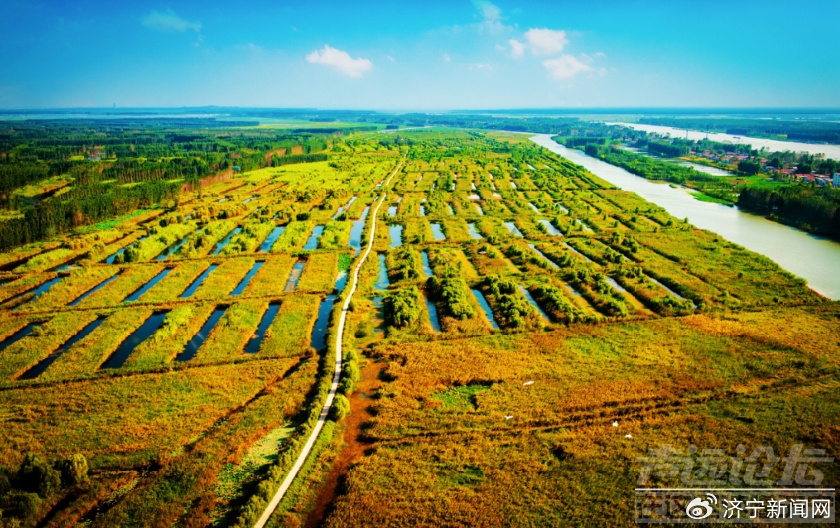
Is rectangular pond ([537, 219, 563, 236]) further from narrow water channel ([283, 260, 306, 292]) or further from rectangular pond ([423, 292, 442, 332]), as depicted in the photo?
narrow water channel ([283, 260, 306, 292])

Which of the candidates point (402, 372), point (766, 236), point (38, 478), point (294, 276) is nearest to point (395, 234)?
point (294, 276)

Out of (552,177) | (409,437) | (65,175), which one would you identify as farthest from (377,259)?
(65,175)

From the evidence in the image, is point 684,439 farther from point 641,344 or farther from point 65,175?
point 65,175

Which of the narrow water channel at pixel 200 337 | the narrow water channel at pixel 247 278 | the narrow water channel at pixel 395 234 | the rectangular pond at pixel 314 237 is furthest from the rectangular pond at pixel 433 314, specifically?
the rectangular pond at pixel 314 237

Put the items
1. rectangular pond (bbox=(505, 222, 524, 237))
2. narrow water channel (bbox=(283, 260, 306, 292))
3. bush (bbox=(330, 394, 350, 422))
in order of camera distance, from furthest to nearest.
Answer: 1. rectangular pond (bbox=(505, 222, 524, 237))
2. narrow water channel (bbox=(283, 260, 306, 292))
3. bush (bbox=(330, 394, 350, 422))

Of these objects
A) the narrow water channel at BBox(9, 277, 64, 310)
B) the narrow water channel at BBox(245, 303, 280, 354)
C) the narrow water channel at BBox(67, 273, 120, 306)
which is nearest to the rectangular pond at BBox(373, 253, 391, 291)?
the narrow water channel at BBox(245, 303, 280, 354)

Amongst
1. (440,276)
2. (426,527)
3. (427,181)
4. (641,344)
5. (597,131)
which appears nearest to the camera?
(426,527)
